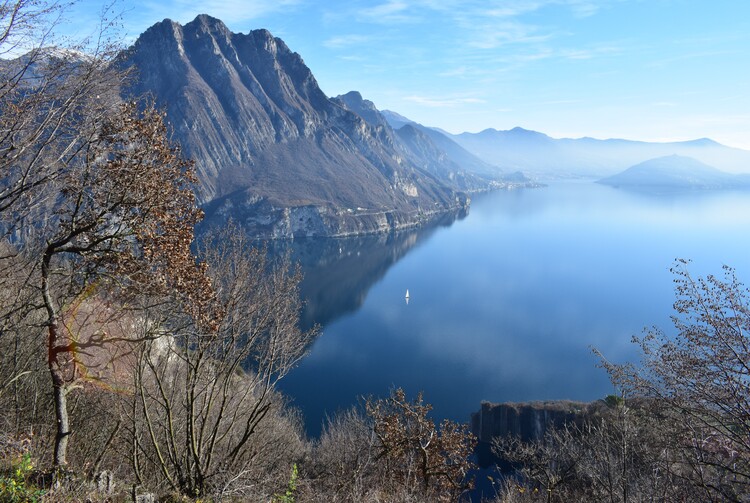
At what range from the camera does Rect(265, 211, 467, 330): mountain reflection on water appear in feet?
195

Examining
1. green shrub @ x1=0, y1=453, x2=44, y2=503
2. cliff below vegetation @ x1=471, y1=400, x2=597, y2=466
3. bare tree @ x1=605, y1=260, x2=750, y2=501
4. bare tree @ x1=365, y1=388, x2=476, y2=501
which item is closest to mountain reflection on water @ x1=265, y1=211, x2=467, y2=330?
cliff below vegetation @ x1=471, y1=400, x2=597, y2=466

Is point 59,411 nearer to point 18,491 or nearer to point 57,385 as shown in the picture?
point 57,385

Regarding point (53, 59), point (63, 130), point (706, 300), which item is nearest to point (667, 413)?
point (706, 300)

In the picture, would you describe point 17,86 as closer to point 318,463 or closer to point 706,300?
point 706,300

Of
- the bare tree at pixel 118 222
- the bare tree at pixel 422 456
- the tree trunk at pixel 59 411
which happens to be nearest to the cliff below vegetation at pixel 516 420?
the bare tree at pixel 422 456

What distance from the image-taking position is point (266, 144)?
163 meters

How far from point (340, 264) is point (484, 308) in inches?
1309

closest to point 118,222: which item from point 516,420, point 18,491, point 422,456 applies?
point 18,491

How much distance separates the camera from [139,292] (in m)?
5.75

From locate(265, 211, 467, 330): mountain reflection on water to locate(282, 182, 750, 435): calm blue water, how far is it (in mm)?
285

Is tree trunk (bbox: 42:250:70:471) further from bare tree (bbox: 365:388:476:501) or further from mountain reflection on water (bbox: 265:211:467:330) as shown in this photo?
mountain reflection on water (bbox: 265:211:467:330)

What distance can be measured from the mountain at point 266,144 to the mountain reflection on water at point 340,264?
9.21 metres

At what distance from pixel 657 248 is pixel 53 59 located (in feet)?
375

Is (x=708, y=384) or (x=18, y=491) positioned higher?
(x=708, y=384)
